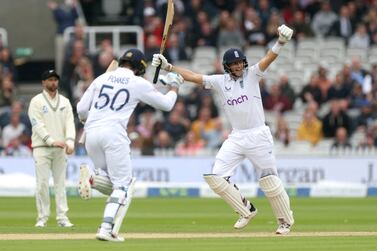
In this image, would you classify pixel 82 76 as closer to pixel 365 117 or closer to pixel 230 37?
pixel 230 37

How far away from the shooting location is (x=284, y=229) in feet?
42.7

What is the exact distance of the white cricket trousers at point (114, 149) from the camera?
11.6 metres

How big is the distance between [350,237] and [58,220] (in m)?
3.70

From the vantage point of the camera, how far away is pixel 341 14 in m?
25.5

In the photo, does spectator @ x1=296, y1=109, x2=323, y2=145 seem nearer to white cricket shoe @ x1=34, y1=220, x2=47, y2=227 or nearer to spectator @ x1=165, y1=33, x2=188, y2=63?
spectator @ x1=165, y1=33, x2=188, y2=63

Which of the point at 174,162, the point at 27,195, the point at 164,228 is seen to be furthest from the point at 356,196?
the point at 164,228

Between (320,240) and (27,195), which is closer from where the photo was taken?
(320,240)

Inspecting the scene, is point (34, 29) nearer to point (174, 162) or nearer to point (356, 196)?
point (174, 162)

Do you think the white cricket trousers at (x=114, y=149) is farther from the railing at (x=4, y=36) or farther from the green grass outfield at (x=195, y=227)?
the railing at (x=4, y=36)

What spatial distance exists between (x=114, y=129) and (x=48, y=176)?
308 centimetres

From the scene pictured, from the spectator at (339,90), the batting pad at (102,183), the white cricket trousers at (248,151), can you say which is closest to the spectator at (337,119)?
the spectator at (339,90)

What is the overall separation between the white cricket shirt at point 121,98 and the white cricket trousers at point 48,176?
9.05 feet

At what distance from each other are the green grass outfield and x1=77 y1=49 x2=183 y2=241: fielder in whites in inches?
15.4

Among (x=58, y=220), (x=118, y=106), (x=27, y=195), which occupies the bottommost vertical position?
(x=27, y=195)
